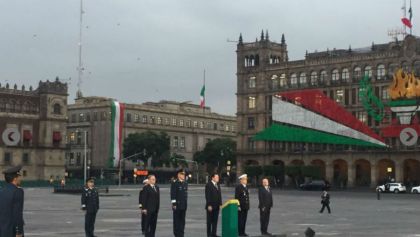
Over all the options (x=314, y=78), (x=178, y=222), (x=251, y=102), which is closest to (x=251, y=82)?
(x=251, y=102)

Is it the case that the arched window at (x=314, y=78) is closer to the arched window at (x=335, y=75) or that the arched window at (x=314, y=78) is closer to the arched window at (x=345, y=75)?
the arched window at (x=335, y=75)

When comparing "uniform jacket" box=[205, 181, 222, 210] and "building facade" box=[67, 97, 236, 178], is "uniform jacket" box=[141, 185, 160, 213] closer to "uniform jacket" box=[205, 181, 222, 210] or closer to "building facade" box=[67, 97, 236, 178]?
"uniform jacket" box=[205, 181, 222, 210]

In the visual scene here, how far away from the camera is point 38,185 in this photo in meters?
116

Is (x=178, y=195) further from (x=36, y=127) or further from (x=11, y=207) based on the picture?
(x=36, y=127)

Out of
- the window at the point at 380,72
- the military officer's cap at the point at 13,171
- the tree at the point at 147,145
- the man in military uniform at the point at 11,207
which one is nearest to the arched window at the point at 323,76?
the window at the point at 380,72

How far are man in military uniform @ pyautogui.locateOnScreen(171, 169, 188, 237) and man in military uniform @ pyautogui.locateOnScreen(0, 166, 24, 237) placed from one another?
29.2 ft

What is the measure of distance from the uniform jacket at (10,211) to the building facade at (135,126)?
427 feet

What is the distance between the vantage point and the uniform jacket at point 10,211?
12.4 meters

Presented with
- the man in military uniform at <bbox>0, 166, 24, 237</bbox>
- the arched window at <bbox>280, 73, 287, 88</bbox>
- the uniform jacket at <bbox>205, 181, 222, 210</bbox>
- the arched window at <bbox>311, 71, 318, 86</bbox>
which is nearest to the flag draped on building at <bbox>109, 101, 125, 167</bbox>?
the arched window at <bbox>280, 73, 287, 88</bbox>

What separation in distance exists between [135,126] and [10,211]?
139 m

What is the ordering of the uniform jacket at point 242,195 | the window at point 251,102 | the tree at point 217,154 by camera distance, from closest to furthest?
1. the uniform jacket at point 242,195
2. the window at point 251,102
3. the tree at point 217,154

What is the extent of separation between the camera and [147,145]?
454 feet

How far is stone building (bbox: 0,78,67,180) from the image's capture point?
123812mm

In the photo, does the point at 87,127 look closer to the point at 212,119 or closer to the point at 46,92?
the point at 46,92
